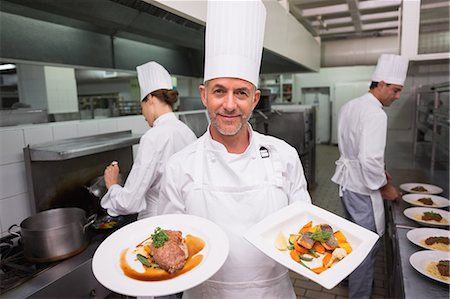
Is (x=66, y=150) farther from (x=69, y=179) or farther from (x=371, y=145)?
(x=371, y=145)

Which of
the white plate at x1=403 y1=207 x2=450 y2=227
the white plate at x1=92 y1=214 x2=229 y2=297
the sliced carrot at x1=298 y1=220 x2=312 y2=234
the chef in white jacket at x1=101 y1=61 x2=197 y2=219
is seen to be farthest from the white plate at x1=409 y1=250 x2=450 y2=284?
the chef in white jacket at x1=101 y1=61 x2=197 y2=219

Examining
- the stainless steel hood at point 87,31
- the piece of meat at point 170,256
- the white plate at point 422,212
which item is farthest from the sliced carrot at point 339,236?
the stainless steel hood at point 87,31

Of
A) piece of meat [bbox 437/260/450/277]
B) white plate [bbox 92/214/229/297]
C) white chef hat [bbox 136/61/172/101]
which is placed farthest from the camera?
white chef hat [bbox 136/61/172/101]

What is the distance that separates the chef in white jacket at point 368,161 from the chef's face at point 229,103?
1.48m

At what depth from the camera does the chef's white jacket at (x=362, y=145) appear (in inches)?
89.0

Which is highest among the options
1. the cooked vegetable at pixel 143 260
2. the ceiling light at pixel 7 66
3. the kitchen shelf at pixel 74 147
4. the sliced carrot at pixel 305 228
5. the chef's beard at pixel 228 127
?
the ceiling light at pixel 7 66

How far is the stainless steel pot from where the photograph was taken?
132 centimetres

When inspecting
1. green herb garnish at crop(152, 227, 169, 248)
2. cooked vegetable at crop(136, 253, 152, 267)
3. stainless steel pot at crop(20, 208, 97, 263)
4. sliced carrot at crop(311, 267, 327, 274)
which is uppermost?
green herb garnish at crop(152, 227, 169, 248)

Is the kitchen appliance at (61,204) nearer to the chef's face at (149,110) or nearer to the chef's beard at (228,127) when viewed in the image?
the chef's face at (149,110)

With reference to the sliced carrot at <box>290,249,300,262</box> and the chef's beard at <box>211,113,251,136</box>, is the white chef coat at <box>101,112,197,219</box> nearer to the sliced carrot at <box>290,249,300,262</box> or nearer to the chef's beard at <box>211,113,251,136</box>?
the chef's beard at <box>211,113,251,136</box>

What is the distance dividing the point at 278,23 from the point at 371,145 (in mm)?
1386

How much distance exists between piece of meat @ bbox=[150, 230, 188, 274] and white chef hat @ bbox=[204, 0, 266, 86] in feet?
2.01

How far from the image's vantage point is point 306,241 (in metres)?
1.01

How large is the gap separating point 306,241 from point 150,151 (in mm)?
983
